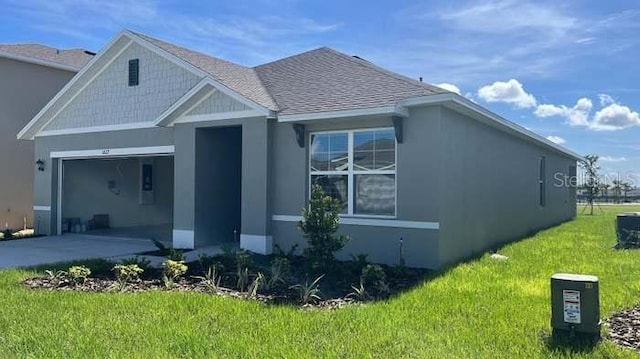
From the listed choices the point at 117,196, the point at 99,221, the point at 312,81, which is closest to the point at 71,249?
the point at 99,221

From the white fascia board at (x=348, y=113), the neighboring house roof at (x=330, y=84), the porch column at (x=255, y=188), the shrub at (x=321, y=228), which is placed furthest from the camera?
the porch column at (x=255, y=188)

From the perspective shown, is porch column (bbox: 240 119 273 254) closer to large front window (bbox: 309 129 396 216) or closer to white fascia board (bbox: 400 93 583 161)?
large front window (bbox: 309 129 396 216)

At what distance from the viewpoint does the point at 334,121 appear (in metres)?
11.4

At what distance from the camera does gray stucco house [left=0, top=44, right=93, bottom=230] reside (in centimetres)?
1903

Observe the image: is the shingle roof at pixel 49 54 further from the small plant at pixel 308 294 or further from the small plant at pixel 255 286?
the small plant at pixel 308 294

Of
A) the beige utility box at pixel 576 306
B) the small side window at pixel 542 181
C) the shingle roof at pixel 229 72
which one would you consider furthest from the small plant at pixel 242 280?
the small side window at pixel 542 181

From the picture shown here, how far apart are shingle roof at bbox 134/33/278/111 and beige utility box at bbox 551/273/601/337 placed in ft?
25.4

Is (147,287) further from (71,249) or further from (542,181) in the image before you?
(542,181)

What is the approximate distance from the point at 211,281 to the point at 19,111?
594 inches

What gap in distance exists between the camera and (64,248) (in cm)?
1348

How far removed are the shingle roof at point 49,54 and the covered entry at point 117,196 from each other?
186 inches

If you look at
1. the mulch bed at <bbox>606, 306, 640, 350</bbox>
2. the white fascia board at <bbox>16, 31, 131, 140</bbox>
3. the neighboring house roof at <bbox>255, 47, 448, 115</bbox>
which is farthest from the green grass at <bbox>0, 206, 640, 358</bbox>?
the white fascia board at <bbox>16, 31, 131, 140</bbox>

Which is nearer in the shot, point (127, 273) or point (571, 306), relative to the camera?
point (571, 306)

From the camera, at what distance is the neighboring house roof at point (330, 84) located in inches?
427
